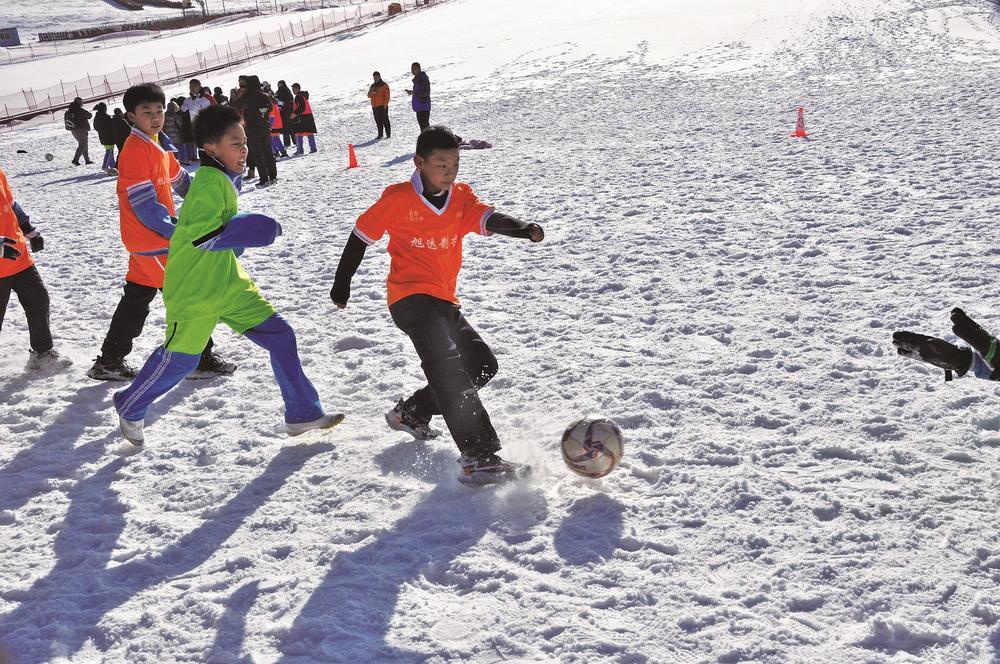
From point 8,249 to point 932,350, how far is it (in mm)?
5610

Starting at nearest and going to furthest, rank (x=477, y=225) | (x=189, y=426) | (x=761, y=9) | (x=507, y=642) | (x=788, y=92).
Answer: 1. (x=507, y=642)
2. (x=477, y=225)
3. (x=189, y=426)
4. (x=788, y=92)
5. (x=761, y=9)

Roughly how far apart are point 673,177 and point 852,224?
3.34 meters

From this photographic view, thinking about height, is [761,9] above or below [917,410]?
above

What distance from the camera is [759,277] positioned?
7.20 m

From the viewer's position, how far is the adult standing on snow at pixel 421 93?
18109mm

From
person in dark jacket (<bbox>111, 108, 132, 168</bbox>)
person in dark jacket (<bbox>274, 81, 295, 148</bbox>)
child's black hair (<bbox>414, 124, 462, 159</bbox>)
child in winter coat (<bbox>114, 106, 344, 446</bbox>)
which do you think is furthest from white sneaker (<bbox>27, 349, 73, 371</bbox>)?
person in dark jacket (<bbox>274, 81, 295, 148</bbox>)

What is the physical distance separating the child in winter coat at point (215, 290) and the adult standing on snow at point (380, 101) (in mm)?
13797

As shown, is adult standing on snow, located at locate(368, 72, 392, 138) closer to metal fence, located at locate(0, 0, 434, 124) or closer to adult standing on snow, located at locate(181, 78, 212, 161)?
adult standing on snow, located at locate(181, 78, 212, 161)

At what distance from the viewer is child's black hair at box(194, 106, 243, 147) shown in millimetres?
4520

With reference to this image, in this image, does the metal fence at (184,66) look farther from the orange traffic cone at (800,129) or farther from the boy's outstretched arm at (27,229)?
the boy's outstretched arm at (27,229)

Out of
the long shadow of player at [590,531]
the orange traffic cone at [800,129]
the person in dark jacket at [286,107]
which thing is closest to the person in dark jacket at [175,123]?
the person in dark jacket at [286,107]

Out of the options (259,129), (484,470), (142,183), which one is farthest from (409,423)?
(259,129)

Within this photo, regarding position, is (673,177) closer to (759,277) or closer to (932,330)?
(759,277)

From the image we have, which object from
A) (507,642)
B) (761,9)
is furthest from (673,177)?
(761,9)
